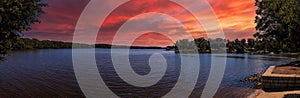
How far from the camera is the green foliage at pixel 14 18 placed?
16094 millimetres

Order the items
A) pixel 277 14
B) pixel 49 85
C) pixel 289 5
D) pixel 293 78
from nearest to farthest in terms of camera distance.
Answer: pixel 293 78
pixel 49 85
pixel 289 5
pixel 277 14

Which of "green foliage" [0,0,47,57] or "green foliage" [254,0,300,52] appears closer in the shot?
"green foliage" [0,0,47,57]

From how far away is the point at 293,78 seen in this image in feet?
79.5

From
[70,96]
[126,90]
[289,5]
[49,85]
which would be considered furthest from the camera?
[289,5]

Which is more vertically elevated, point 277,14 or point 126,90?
point 277,14

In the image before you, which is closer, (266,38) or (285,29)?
(285,29)

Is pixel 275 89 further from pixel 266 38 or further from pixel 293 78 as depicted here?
pixel 266 38

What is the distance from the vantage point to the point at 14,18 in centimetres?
1719

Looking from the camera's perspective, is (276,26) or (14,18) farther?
(276,26)

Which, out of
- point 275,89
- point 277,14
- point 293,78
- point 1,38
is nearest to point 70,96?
point 1,38

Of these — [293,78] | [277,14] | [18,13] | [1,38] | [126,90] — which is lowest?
[126,90]

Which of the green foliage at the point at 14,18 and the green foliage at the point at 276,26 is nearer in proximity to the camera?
the green foliage at the point at 14,18

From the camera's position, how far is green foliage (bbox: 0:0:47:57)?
16.1 metres

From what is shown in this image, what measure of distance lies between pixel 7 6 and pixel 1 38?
264 centimetres
